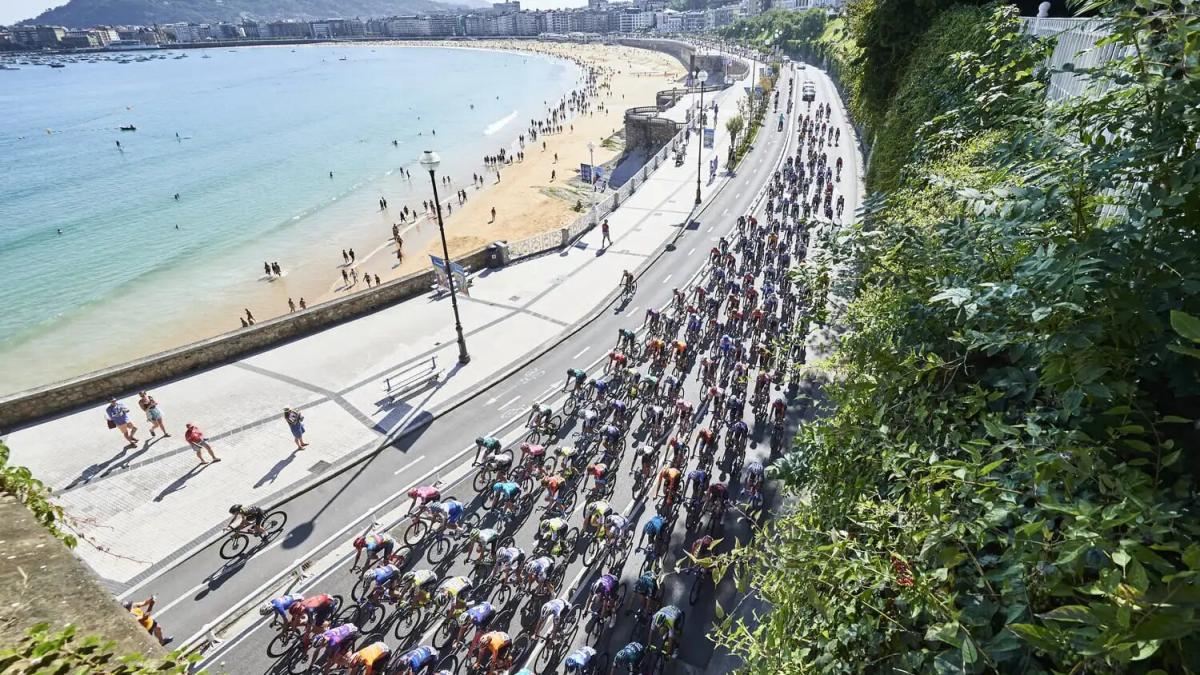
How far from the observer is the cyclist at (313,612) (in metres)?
10.8

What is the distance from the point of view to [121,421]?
52.2 ft

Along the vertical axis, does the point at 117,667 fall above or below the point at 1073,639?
below

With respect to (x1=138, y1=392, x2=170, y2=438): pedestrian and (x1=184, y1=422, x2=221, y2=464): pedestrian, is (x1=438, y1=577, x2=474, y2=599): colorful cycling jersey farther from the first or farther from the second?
(x1=138, y1=392, x2=170, y2=438): pedestrian

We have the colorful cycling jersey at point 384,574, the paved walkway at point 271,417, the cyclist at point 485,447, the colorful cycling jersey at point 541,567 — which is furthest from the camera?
the cyclist at point 485,447

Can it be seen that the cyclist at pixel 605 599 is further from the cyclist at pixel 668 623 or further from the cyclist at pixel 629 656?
the cyclist at pixel 629 656

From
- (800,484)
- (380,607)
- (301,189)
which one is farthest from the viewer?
(301,189)

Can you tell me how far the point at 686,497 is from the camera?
14.6m

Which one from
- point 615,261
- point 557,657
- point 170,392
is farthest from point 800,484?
point 615,261

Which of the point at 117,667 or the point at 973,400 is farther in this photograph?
the point at 973,400

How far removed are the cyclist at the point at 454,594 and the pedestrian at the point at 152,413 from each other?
36.2 ft

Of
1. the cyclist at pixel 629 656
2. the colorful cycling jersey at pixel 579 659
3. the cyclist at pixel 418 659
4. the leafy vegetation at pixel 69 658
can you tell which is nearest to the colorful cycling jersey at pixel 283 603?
the cyclist at pixel 418 659

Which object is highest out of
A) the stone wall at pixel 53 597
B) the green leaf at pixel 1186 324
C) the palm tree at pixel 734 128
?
the green leaf at pixel 1186 324

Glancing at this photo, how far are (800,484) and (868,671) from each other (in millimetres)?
2808

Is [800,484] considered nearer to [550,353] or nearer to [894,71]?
[550,353]
